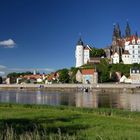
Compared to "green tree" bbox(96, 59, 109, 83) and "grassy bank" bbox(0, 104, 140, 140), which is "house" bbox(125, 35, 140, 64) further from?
"grassy bank" bbox(0, 104, 140, 140)

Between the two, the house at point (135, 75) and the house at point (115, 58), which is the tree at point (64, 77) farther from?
the house at point (135, 75)

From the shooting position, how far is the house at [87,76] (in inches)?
5694

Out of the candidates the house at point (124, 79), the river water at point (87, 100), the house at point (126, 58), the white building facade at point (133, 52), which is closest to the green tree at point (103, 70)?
the house at point (124, 79)

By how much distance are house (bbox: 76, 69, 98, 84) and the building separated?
18966 mm

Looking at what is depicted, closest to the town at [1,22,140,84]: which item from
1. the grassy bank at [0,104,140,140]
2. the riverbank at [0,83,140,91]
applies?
the riverbank at [0,83,140,91]

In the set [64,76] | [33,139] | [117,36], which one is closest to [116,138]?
[33,139]

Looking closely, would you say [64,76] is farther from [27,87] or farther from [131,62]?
[131,62]

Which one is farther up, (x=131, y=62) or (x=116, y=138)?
(x=131, y=62)

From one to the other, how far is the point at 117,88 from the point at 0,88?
65.6 m

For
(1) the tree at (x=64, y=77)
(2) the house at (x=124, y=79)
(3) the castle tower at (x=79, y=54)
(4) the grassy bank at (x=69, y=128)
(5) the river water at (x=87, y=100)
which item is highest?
(3) the castle tower at (x=79, y=54)


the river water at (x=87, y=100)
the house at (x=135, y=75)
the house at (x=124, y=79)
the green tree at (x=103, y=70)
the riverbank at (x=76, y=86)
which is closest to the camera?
the river water at (x=87, y=100)

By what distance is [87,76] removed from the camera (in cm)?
14838

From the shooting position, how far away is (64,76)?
6097 inches

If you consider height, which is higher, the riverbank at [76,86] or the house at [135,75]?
the house at [135,75]
